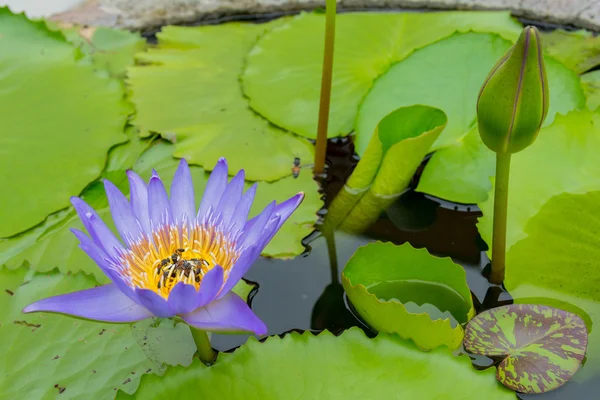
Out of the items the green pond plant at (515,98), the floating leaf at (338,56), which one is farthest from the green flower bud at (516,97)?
the floating leaf at (338,56)

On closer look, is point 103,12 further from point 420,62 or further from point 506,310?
point 506,310

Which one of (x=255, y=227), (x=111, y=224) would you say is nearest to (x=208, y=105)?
(x=111, y=224)

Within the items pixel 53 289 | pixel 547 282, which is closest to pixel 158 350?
pixel 53 289

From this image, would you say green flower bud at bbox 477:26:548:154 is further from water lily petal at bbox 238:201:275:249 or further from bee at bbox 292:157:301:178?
bee at bbox 292:157:301:178

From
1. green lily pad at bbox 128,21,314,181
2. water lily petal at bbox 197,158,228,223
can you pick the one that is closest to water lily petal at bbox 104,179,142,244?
water lily petal at bbox 197,158,228,223

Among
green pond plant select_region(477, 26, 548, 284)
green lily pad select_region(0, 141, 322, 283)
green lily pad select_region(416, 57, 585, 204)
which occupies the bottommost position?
green lily pad select_region(0, 141, 322, 283)

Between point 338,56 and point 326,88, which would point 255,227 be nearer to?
point 326,88
